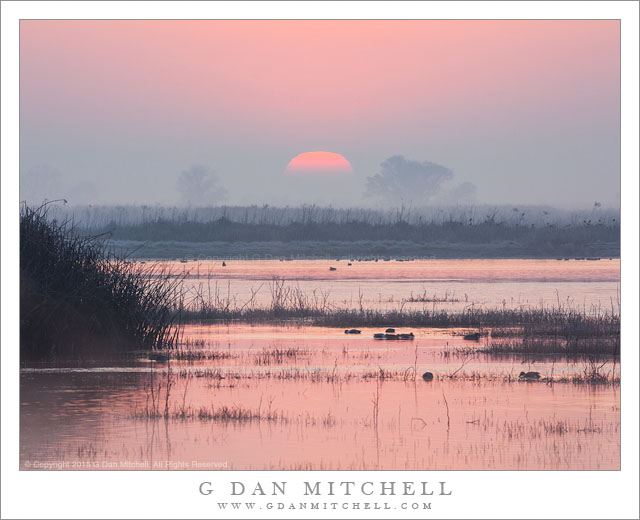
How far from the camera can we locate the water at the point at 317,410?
33.2ft

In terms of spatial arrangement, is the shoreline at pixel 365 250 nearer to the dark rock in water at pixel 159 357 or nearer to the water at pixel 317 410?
the water at pixel 317 410

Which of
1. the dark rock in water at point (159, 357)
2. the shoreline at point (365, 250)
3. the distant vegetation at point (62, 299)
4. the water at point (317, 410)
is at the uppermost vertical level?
the shoreline at point (365, 250)

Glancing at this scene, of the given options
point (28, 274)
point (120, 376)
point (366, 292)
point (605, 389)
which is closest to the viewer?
point (605, 389)

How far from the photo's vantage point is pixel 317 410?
1218cm

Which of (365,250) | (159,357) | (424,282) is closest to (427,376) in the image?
(159,357)

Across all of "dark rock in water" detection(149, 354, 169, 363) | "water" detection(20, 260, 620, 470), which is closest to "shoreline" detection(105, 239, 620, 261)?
"water" detection(20, 260, 620, 470)

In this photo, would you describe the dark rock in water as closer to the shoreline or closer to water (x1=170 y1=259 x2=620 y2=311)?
water (x1=170 y1=259 x2=620 y2=311)

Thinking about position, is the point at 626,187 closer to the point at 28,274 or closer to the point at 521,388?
the point at 521,388

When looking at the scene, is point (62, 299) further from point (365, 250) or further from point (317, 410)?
point (365, 250)

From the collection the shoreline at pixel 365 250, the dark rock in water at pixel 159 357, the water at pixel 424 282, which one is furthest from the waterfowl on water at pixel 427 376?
the shoreline at pixel 365 250

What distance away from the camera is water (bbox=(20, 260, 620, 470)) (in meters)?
10.1

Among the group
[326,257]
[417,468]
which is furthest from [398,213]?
[417,468]

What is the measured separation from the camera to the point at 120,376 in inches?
577

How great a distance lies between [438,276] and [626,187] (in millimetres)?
29723
